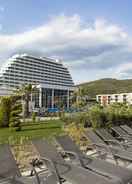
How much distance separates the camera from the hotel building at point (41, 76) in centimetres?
6914

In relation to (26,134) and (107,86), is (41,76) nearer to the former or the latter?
(107,86)

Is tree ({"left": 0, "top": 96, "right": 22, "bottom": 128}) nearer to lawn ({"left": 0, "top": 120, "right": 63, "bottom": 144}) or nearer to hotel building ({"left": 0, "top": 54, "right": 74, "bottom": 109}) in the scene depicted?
lawn ({"left": 0, "top": 120, "right": 63, "bottom": 144})

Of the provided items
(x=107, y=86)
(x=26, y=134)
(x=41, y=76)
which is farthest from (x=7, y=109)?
(x=107, y=86)

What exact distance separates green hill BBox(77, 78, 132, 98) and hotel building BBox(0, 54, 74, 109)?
17197 mm

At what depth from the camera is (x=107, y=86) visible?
11956 cm

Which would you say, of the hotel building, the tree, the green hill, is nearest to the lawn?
the tree

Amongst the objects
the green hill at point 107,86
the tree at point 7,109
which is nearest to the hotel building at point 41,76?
the green hill at point 107,86

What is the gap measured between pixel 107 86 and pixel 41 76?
121ft

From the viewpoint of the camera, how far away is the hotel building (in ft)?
227

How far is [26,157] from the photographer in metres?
5.55

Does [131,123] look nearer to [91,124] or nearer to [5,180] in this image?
[91,124]

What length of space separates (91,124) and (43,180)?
7177 mm

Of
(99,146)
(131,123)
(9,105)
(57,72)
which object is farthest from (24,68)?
(99,146)

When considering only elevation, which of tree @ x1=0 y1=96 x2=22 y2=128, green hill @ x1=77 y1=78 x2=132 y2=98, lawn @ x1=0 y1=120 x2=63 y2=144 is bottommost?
lawn @ x1=0 y1=120 x2=63 y2=144
